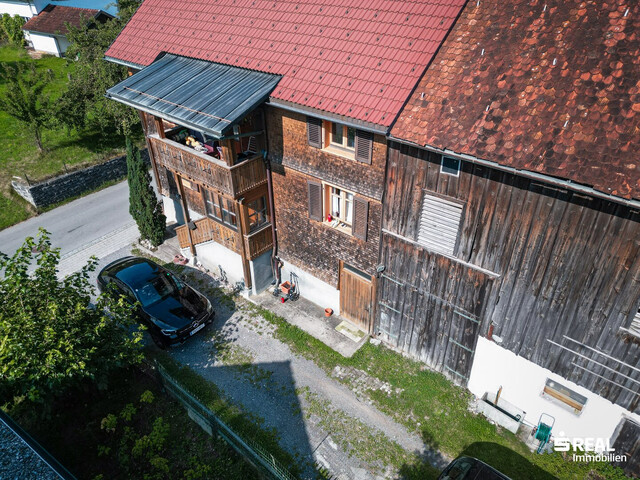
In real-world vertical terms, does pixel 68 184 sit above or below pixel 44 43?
below

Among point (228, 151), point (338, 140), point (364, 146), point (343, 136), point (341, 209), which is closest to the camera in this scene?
point (364, 146)

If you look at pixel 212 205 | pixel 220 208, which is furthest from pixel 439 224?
pixel 212 205

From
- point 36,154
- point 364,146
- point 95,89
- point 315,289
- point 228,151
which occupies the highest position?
point 364,146

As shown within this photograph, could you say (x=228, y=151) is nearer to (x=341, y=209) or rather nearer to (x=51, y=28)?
(x=341, y=209)

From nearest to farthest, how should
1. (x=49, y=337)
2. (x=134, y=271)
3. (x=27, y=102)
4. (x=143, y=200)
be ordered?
(x=49, y=337)
(x=134, y=271)
(x=143, y=200)
(x=27, y=102)

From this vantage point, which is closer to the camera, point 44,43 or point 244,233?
point 244,233
